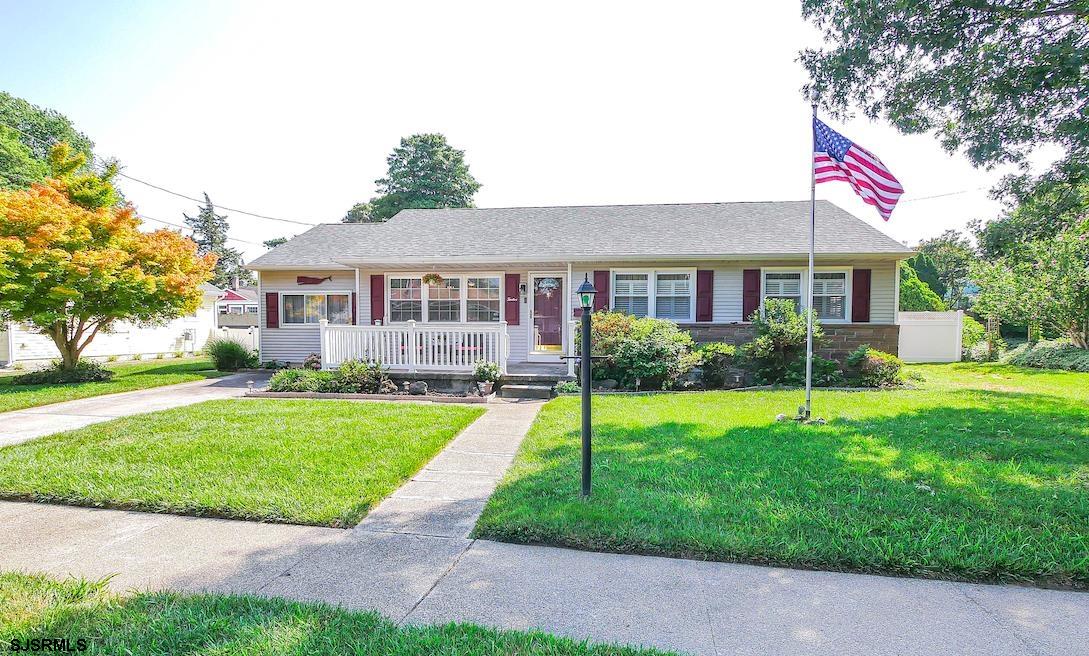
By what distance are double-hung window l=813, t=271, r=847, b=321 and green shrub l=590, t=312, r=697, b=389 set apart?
384 centimetres

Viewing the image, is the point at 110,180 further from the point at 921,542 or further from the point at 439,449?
the point at 921,542

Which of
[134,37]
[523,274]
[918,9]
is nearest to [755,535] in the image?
[918,9]

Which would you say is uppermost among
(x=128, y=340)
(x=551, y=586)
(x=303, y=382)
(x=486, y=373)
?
(x=128, y=340)

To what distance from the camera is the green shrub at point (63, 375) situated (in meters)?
10.6

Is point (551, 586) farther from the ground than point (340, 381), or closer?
closer

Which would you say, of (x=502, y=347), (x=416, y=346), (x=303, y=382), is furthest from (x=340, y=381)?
(x=502, y=347)

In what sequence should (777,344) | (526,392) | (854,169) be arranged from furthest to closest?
1. (777,344)
2. (526,392)
3. (854,169)

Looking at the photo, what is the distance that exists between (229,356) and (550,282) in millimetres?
8882

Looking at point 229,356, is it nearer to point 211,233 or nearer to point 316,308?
point 316,308

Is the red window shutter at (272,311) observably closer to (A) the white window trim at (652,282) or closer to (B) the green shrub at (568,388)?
(B) the green shrub at (568,388)

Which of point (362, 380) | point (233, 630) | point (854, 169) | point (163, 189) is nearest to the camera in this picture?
point (233, 630)

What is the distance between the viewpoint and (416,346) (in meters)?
9.84

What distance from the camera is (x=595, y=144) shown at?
14.2 meters

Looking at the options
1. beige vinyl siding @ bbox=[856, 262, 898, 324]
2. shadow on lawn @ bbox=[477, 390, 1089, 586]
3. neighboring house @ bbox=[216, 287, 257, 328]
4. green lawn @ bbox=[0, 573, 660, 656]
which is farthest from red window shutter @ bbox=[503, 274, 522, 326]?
neighboring house @ bbox=[216, 287, 257, 328]
